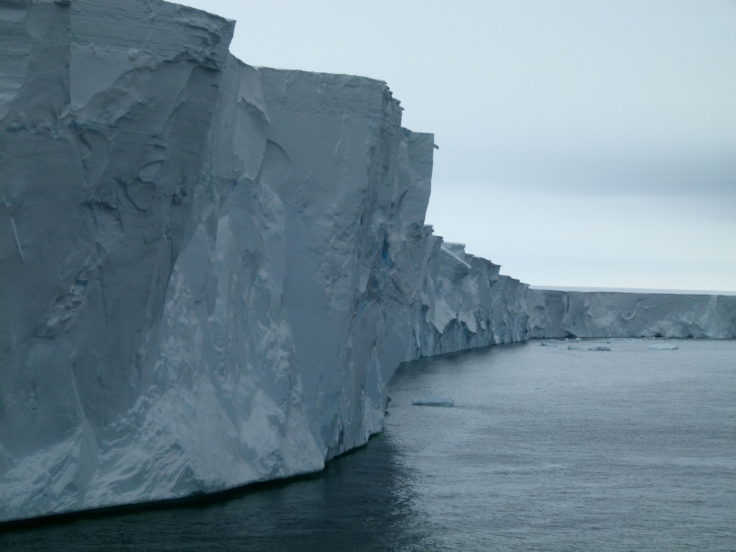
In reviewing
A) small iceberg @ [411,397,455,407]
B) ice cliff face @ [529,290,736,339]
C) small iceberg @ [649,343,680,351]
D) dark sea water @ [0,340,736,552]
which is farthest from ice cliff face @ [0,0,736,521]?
ice cliff face @ [529,290,736,339]

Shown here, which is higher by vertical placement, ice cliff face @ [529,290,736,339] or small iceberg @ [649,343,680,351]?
ice cliff face @ [529,290,736,339]

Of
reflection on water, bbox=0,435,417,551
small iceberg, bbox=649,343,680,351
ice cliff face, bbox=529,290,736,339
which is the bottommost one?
reflection on water, bbox=0,435,417,551

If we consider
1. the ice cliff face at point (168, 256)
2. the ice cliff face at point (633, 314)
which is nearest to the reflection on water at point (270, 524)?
the ice cliff face at point (168, 256)

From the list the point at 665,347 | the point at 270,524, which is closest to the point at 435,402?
the point at 270,524

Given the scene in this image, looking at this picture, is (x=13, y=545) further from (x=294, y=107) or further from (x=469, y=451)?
(x=469, y=451)

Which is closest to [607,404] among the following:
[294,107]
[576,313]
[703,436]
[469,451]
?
[703,436]

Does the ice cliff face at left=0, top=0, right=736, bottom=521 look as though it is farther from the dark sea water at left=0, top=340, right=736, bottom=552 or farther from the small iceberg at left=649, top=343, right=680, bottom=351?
the small iceberg at left=649, top=343, right=680, bottom=351
